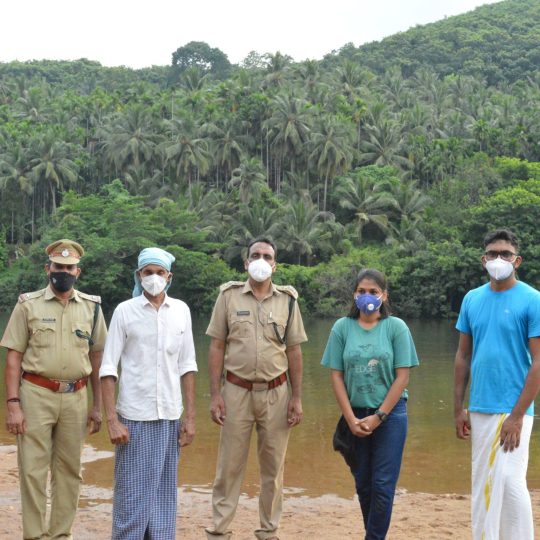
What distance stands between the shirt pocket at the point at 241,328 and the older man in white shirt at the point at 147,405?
0.53 m

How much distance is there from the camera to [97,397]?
17.2ft

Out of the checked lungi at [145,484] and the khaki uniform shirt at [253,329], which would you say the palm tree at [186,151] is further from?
the checked lungi at [145,484]

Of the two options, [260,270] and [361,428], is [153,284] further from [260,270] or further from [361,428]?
[361,428]

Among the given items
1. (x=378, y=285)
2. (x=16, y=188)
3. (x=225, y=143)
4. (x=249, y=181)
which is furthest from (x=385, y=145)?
(x=378, y=285)

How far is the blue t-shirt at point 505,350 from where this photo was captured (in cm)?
460

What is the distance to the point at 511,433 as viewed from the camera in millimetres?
4484

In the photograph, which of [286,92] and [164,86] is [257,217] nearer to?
[286,92]

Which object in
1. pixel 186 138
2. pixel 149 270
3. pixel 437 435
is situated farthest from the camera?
pixel 186 138

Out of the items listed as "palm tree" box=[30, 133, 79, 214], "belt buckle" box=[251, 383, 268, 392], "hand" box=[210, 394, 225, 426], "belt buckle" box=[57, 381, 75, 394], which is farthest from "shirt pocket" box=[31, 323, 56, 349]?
"palm tree" box=[30, 133, 79, 214]

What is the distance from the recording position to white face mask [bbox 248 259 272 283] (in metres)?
5.41

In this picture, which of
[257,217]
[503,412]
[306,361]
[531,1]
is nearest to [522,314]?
[503,412]

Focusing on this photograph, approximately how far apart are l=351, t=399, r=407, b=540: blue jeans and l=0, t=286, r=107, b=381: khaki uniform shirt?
1.67 m

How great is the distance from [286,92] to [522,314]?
5243cm

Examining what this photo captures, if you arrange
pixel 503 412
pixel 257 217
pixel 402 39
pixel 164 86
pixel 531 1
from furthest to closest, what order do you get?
pixel 531 1, pixel 402 39, pixel 164 86, pixel 257 217, pixel 503 412
